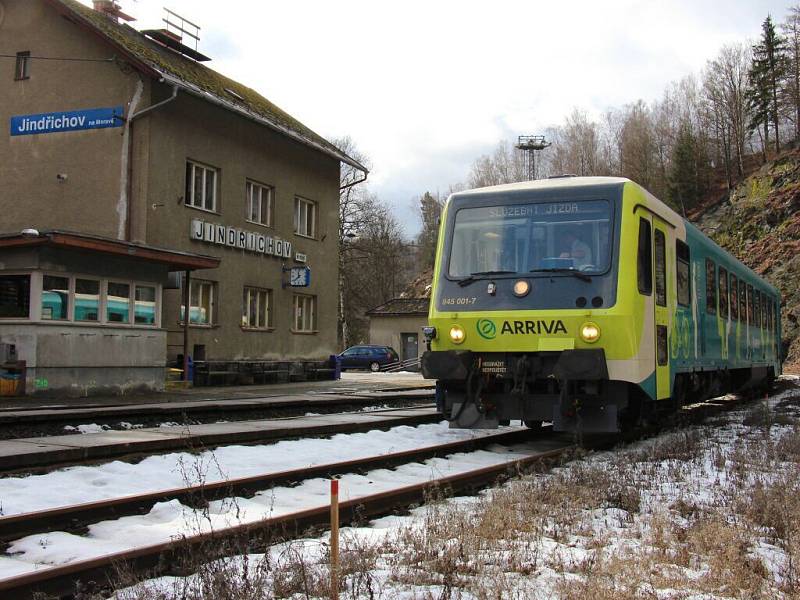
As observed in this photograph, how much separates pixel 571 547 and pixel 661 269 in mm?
5662

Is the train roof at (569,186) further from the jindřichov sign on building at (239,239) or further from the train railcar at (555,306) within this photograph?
the jindřichov sign on building at (239,239)

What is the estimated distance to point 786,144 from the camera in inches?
2506

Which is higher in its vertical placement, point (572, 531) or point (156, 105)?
point (156, 105)

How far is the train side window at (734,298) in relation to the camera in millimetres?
14727

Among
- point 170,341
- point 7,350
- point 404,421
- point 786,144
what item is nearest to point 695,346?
point 404,421

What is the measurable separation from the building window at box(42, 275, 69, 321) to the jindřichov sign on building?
5890mm

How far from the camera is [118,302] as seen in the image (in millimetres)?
17438

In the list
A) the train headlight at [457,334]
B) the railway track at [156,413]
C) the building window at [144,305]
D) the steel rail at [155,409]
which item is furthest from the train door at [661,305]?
the building window at [144,305]

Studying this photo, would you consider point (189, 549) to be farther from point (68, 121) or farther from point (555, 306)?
point (68, 121)

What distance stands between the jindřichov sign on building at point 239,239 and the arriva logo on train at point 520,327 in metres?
14.2

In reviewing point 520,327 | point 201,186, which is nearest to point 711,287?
point 520,327

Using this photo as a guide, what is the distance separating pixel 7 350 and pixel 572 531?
1325 centimetres

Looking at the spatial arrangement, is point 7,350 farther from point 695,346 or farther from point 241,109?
point 695,346

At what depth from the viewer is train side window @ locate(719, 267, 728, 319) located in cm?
1362
